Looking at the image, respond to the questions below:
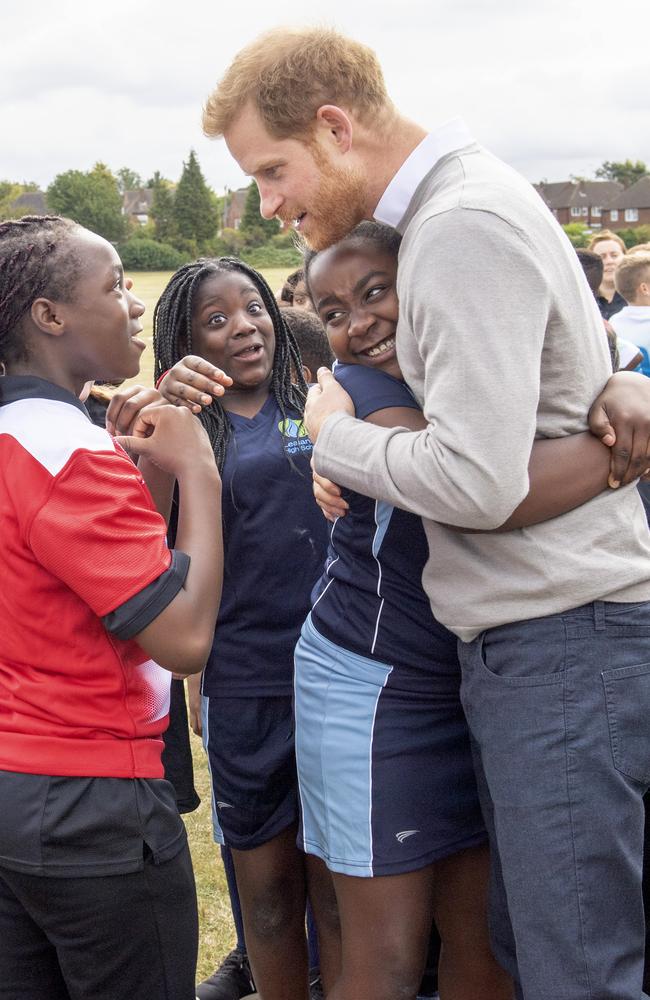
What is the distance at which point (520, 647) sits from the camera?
1.92 meters

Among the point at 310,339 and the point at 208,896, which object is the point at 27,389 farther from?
the point at 208,896

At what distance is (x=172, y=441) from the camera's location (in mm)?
2244

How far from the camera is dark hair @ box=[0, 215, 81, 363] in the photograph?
2025mm

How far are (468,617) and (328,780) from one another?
0.60 meters

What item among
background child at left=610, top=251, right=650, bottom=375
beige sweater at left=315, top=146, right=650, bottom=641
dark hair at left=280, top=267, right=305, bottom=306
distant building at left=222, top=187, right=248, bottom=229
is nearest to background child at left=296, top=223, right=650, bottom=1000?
beige sweater at left=315, top=146, right=650, bottom=641

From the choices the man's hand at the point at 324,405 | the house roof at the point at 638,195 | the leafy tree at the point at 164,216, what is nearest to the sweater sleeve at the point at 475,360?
the man's hand at the point at 324,405

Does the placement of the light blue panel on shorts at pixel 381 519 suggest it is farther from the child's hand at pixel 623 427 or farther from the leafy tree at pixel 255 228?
the leafy tree at pixel 255 228

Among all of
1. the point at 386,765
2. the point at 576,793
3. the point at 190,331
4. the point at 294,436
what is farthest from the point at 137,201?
the point at 576,793

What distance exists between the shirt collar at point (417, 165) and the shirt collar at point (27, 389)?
0.76 meters

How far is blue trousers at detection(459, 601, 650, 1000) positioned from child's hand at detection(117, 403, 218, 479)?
2.60 feet

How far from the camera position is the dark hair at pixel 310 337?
4000mm

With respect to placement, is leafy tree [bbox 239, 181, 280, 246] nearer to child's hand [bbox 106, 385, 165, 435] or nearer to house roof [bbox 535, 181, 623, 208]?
child's hand [bbox 106, 385, 165, 435]

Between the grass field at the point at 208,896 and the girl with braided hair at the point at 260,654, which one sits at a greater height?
the girl with braided hair at the point at 260,654

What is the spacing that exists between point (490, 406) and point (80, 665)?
93 cm
